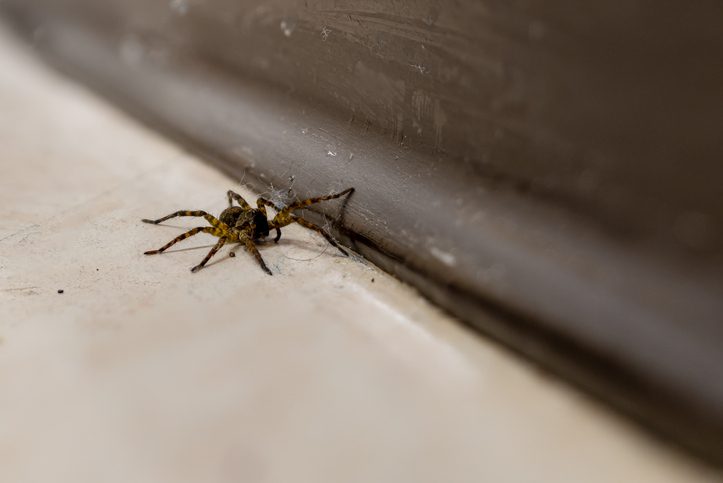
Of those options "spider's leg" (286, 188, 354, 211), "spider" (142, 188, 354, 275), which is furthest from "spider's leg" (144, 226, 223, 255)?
"spider's leg" (286, 188, 354, 211)

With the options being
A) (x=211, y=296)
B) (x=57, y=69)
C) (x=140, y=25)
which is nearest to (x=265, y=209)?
(x=211, y=296)

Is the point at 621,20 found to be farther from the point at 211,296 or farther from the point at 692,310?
the point at 211,296

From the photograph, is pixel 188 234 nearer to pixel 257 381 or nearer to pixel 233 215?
pixel 233 215

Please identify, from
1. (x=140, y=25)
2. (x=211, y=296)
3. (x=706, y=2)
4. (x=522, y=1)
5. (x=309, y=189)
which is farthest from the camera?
(x=140, y=25)

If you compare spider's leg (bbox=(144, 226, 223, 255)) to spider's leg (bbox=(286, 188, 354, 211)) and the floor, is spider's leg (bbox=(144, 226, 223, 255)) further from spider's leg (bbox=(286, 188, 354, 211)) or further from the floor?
spider's leg (bbox=(286, 188, 354, 211))

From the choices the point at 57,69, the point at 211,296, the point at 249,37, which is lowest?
the point at 57,69

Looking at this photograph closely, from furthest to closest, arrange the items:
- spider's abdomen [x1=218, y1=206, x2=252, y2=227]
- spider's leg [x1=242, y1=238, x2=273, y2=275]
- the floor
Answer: spider's abdomen [x1=218, y1=206, x2=252, y2=227] < spider's leg [x1=242, y1=238, x2=273, y2=275] < the floor

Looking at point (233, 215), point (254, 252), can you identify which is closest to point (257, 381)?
point (254, 252)
